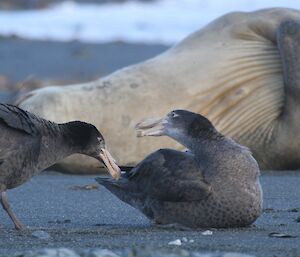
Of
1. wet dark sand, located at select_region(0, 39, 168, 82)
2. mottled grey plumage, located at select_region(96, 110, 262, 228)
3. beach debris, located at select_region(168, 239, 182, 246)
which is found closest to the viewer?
beach debris, located at select_region(168, 239, 182, 246)

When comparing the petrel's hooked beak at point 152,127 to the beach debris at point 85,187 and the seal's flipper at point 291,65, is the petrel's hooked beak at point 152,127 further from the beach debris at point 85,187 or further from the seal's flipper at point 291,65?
the seal's flipper at point 291,65

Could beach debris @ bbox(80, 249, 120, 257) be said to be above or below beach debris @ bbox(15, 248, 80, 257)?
below

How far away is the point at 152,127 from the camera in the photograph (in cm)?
660

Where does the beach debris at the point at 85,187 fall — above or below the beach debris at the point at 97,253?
below

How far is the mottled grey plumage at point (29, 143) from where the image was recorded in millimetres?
6289

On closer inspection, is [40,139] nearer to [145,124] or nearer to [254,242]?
[145,124]

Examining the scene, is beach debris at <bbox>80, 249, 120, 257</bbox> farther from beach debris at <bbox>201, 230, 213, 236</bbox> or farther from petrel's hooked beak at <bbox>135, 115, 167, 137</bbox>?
petrel's hooked beak at <bbox>135, 115, 167, 137</bbox>

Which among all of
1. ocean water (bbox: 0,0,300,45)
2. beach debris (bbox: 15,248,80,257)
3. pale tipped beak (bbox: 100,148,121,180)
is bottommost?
ocean water (bbox: 0,0,300,45)

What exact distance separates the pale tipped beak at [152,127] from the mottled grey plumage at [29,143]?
253 millimetres

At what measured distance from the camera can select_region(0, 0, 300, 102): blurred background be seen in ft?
53.2

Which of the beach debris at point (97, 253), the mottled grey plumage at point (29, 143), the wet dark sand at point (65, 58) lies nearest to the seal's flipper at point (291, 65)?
the mottled grey plumage at point (29, 143)

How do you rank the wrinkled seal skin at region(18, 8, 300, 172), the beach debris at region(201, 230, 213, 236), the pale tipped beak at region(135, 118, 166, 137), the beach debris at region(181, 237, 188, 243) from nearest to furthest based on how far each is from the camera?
the beach debris at region(181, 237, 188, 243) → the beach debris at region(201, 230, 213, 236) → the pale tipped beak at region(135, 118, 166, 137) → the wrinkled seal skin at region(18, 8, 300, 172)

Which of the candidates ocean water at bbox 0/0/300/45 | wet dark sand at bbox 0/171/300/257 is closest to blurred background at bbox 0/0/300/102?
ocean water at bbox 0/0/300/45

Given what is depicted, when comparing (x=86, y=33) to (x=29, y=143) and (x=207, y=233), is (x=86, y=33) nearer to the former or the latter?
(x=29, y=143)
